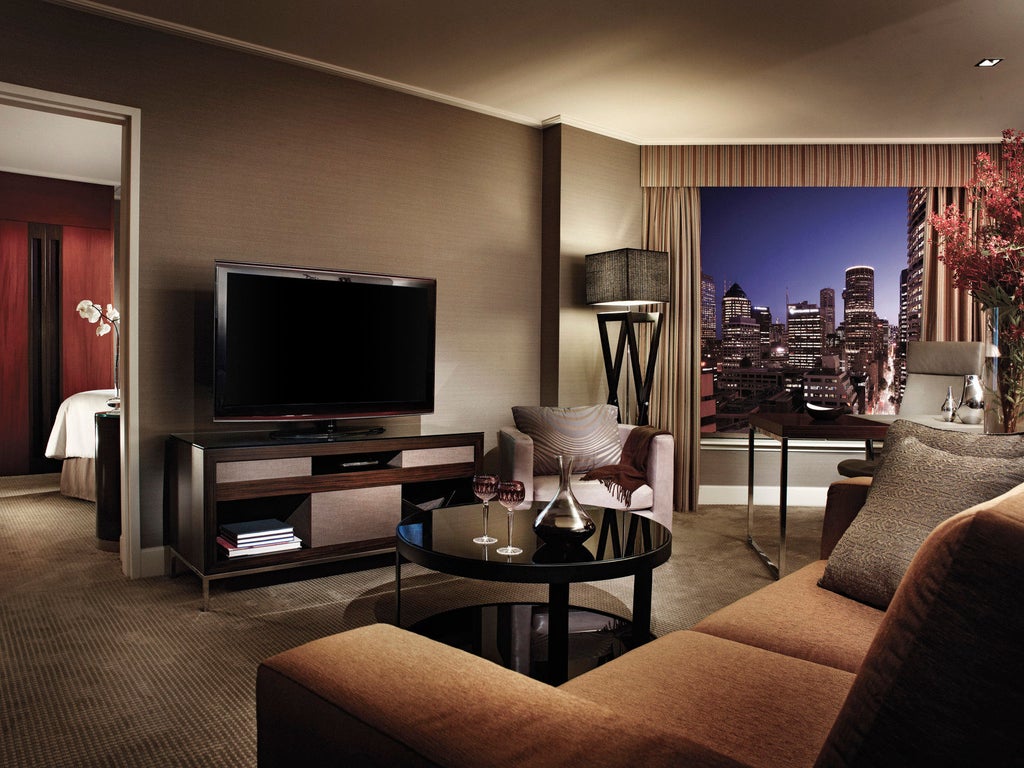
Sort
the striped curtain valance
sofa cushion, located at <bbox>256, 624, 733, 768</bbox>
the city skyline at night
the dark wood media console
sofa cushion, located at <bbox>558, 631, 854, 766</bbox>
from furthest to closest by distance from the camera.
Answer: the city skyline at night
the striped curtain valance
the dark wood media console
sofa cushion, located at <bbox>558, 631, 854, 766</bbox>
sofa cushion, located at <bbox>256, 624, 733, 768</bbox>

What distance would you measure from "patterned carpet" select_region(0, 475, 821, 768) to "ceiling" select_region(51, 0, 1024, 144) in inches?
98.4

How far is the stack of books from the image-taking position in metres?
3.07

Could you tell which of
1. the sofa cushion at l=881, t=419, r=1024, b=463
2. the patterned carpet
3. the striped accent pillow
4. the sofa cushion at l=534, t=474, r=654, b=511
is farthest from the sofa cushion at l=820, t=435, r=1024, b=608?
the striped accent pillow

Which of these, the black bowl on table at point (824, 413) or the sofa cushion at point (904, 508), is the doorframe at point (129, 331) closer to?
the sofa cushion at point (904, 508)

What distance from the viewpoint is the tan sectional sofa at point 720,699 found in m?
0.67

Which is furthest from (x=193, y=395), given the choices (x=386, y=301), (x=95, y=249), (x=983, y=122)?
(x=983, y=122)

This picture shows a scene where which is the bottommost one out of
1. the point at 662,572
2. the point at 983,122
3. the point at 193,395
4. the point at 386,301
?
the point at 662,572

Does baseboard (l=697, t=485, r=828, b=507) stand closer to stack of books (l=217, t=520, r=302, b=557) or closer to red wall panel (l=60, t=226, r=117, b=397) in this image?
stack of books (l=217, t=520, r=302, b=557)

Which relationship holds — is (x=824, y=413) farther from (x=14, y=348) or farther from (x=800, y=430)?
(x=14, y=348)

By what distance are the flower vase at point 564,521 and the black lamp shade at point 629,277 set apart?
226 centimetres

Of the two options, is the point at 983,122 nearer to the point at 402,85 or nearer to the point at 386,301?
the point at 402,85

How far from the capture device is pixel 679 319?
5203 mm

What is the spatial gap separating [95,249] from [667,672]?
22.2ft

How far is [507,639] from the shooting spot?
2.36 m
